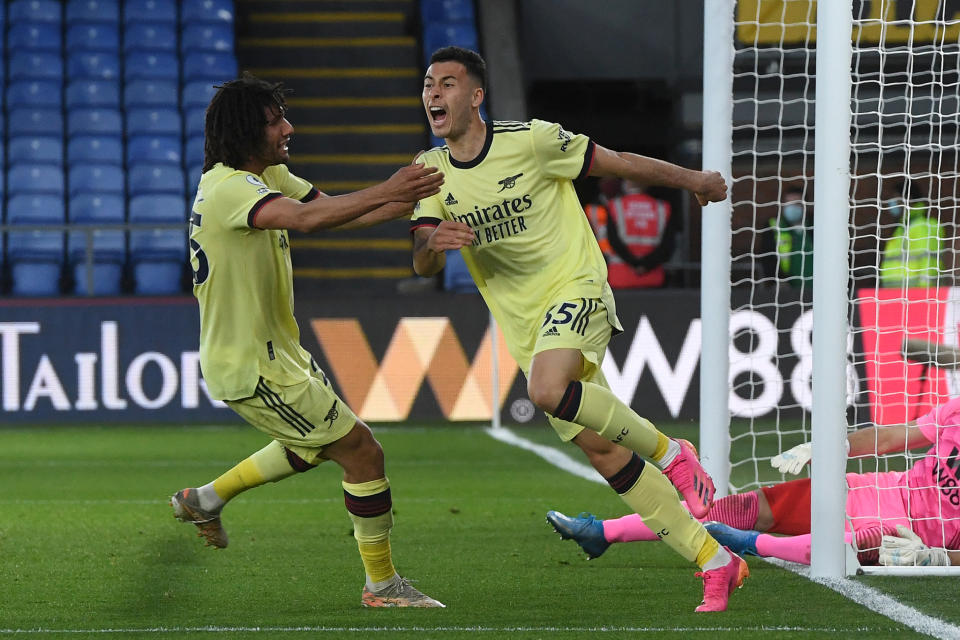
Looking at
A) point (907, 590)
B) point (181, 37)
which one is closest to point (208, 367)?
point (907, 590)

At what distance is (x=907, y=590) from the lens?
15.5ft

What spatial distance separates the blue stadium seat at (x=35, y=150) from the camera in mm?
14562

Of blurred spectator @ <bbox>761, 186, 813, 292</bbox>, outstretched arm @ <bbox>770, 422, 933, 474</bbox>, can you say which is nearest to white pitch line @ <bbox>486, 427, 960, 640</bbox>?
outstretched arm @ <bbox>770, 422, 933, 474</bbox>

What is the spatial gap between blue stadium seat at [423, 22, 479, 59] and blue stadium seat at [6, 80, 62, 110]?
3.96 m

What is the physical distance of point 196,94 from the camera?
15383 millimetres

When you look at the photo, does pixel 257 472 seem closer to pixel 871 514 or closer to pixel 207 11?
pixel 871 514

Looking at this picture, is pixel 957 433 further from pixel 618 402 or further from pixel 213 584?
pixel 213 584

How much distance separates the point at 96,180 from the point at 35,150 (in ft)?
2.69

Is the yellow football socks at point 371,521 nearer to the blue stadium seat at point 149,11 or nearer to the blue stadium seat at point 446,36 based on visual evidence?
the blue stadium seat at point 446,36

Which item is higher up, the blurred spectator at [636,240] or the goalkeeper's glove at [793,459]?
the blurred spectator at [636,240]

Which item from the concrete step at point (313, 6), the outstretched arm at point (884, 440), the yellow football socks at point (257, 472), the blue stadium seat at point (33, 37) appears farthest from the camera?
the concrete step at point (313, 6)

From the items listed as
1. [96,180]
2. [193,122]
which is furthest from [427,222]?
[193,122]

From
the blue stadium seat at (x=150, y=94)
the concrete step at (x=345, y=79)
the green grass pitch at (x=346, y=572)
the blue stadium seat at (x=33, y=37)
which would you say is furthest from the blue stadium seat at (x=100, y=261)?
the concrete step at (x=345, y=79)

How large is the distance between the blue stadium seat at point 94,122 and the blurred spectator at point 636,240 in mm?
5357
